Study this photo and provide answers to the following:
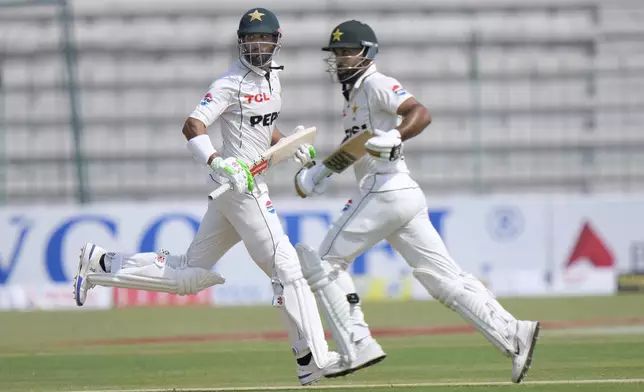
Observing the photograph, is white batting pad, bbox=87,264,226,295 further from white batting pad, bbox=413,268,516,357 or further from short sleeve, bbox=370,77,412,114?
short sleeve, bbox=370,77,412,114

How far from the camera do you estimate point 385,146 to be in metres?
6.11

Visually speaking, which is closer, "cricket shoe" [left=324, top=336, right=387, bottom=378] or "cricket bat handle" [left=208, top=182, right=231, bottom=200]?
"cricket shoe" [left=324, top=336, right=387, bottom=378]

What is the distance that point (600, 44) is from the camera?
59.6ft

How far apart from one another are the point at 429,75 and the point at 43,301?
6566mm

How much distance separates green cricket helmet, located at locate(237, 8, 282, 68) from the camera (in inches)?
264

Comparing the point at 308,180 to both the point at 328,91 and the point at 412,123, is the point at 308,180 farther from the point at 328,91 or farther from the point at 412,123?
the point at 328,91

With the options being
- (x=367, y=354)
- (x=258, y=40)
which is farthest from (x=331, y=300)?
(x=258, y=40)

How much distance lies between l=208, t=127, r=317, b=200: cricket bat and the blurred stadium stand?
32.4 ft

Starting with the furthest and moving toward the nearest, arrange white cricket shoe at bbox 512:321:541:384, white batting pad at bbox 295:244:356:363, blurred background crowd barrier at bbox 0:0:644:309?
blurred background crowd barrier at bbox 0:0:644:309 < white batting pad at bbox 295:244:356:363 < white cricket shoe at bbox 512:321:541:384

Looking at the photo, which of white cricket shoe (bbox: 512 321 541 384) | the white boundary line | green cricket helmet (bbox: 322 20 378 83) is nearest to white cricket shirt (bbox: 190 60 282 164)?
green cricket helmet (bbox: 322 20 378 83)

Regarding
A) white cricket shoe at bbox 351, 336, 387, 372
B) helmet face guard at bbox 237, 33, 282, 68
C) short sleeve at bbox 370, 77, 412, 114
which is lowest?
white cricket shoe at bbox 351, 336, 387, 372

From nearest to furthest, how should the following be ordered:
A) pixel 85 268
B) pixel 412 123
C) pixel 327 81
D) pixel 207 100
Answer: pixel 412 123
pixel 207 100
pixel 85 268
pixel 327 81

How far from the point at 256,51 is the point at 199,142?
0.62 metres

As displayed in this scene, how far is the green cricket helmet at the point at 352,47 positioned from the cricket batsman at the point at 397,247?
134 millimetres
